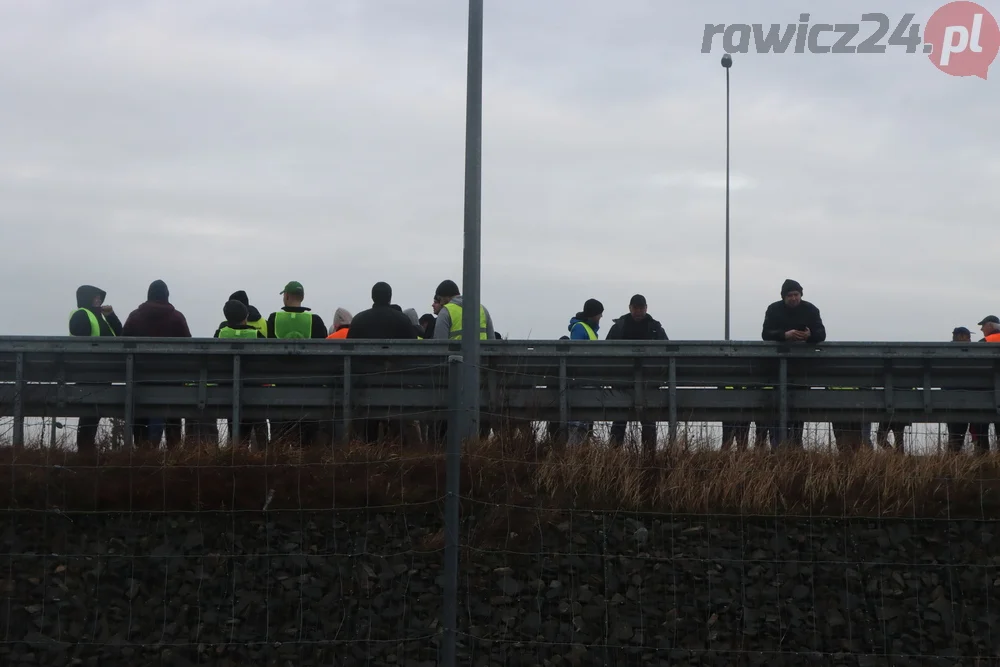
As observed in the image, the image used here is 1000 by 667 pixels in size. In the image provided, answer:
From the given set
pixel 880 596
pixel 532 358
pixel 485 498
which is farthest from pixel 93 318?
pixel 880 596

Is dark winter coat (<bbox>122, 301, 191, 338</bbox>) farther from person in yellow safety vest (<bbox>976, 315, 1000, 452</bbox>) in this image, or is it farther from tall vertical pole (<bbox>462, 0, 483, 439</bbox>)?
person in yellow safety vest (<bbox>976, 315, 1000, 452</bbox>)

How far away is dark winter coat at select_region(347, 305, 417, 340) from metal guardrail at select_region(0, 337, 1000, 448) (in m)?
0.62

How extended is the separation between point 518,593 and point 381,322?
4.67m

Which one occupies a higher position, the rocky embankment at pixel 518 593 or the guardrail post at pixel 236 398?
the guardrail post at pixel 236 398

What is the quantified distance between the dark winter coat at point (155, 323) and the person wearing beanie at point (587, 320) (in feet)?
13.1

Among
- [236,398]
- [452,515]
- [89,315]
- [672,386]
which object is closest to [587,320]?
[672,386]

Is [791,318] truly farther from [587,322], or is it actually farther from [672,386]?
[587,322]

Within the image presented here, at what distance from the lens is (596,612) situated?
890 cm

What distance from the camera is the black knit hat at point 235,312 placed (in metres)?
13.2

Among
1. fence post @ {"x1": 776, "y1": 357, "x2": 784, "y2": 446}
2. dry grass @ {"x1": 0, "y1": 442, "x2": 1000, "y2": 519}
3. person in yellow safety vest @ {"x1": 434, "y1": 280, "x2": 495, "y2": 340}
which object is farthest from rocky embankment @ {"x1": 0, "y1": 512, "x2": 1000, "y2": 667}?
person in yellow safety vest @ {"x1": 434, "y1": 280, "x2": 495, "y2": 340}

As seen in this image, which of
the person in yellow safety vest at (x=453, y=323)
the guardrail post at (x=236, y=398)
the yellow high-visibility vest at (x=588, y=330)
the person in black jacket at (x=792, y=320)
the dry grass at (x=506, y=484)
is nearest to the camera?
the dry grass at (x=506, y=484)

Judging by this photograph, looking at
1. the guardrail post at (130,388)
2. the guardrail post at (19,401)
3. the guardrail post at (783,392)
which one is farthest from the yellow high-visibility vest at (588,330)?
the guardrail post at (19,401)

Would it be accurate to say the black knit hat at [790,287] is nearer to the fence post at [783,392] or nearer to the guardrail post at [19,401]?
the fence post at [783,392]

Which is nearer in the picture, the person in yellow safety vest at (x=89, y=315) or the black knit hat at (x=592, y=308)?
the person in yellow safety vest at (x=89, y=315)
